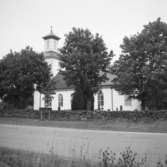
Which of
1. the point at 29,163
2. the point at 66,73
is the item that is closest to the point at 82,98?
the point at 66,73

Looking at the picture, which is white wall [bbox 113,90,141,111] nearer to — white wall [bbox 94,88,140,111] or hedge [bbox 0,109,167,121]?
white wall [bbox 94,88,140,111]

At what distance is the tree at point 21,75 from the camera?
121 ft

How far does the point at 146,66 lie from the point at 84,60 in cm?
785

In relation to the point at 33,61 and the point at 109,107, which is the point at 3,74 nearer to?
the point at 33,61

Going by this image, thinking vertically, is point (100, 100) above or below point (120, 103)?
above

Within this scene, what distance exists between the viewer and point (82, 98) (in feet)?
115

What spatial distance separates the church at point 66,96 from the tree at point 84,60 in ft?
9.19

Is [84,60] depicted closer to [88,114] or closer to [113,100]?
[88,114]

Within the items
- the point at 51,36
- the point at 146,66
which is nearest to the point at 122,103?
the point at 146,66

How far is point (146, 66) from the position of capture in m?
26.8

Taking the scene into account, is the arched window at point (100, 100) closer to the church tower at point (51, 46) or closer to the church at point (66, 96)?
the church at point (66, 96)

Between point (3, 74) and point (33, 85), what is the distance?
4.94 meters

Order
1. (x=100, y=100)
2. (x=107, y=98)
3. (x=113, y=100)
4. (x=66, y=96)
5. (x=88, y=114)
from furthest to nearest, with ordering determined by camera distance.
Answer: (x=66, y=96) < (x=100, y=100) < (x=107, y=98) < (x=113, y=100) < (x=88, y=114)

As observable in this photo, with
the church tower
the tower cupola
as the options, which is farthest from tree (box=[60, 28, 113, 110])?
the tower cupola
